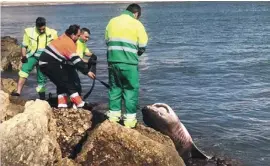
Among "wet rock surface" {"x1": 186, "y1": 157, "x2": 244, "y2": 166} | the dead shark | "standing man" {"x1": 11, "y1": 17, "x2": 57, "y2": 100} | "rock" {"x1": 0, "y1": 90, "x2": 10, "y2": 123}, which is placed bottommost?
"wet rock surface" {"x1": 186, "y1": 157, "x2": 244, "y2": 166}

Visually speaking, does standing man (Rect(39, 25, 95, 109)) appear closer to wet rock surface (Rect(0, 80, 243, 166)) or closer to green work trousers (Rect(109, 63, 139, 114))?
green work trousers (Rect(109, 63, 139, 114))

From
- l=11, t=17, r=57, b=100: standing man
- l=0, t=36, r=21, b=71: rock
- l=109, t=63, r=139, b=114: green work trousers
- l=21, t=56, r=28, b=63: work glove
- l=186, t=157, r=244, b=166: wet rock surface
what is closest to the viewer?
l=109, t=63, r=139, b=114: green work trousers

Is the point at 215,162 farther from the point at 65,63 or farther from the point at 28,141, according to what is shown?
the point at 28,141

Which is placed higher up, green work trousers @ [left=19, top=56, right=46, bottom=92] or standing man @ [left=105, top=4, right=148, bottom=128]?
standing man @ [left=105, top=4, right=148, bottom=128]

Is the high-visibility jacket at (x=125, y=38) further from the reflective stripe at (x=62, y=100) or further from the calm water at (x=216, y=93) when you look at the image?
the calm water at (x=216, y=93)

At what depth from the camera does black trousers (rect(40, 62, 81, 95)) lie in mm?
10109

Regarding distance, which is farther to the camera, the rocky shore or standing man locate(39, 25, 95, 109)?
standing man locate(39, 25, 95, 109)

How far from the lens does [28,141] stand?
7750 mm

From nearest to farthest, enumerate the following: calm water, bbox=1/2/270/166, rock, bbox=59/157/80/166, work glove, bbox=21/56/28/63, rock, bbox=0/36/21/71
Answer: rock, bbox=59/157/80/166 < work glove, bbox=21/56/28/63 < calm water, bbox=1/2/270/166 < rock, bbox=0/36/21/71

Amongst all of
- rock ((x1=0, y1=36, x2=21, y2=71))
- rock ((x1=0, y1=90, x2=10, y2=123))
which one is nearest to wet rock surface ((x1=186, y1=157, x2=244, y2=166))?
rock ((x1=0, y1=90, x2=10, y2=123))

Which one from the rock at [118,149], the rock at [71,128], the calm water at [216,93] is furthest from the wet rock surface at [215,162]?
the rock at [71,128]

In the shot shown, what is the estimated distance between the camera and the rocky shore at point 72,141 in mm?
7684

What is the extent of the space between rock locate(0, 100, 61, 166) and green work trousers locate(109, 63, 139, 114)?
4.95ft

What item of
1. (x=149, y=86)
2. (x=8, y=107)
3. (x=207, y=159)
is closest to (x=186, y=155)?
(x=207, y=159)
